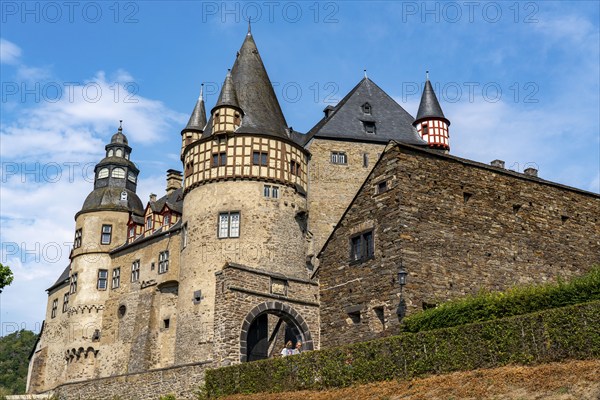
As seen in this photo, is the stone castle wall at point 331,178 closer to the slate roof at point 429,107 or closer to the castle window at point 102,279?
the slate roof at point 429,107

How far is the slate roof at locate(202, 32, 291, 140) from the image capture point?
36.9m

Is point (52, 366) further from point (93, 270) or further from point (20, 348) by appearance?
point (20, 348)

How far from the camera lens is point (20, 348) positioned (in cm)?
9475

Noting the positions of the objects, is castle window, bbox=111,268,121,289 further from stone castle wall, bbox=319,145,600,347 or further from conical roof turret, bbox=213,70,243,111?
stone castle wall, bbox=319,145,600,347

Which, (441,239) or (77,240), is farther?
(77,240)

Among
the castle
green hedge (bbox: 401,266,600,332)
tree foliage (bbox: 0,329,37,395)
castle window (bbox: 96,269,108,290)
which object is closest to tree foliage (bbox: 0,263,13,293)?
the castle

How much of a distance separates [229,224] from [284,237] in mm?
2693

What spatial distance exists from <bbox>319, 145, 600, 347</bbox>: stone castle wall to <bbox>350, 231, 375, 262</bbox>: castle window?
0.19 m

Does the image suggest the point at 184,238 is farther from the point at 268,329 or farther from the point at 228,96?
the point at 228,96

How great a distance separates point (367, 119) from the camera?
1674 inches

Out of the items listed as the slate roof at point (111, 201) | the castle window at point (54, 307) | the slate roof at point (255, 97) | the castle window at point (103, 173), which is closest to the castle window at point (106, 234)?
the slate roof at point (111, 201)

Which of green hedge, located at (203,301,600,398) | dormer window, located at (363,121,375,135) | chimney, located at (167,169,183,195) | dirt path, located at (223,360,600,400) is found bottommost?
dirt path, located at (223,360,600,400)

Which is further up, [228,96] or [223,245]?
[228,96]

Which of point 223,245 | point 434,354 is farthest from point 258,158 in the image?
point 434,354
